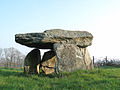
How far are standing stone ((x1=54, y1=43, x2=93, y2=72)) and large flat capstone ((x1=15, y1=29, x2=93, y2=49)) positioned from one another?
0.29 m

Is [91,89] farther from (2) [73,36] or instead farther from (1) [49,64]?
(1) [49,64]

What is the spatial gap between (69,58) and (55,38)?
1.31 meters

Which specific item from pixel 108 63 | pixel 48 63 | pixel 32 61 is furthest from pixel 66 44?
pixel 108 63

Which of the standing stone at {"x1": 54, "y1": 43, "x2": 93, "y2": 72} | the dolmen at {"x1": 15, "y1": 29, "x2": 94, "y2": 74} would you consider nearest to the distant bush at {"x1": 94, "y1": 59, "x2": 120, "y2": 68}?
the dolmen at {"x1": 15, "y1": 29, "x2": 94, "y2": 74}

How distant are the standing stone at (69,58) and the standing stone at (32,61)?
2591mm

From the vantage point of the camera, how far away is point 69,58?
349 inches

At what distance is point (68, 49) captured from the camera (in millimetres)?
9047

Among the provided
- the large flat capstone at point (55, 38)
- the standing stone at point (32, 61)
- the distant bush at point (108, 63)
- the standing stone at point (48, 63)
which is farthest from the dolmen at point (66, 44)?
the distant bush at point (108, 63)

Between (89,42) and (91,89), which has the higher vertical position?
(89,42)

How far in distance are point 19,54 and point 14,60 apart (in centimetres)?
202

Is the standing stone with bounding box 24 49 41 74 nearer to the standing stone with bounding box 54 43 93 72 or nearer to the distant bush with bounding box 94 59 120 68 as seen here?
the standing stone with bounding box 54 43 93 72

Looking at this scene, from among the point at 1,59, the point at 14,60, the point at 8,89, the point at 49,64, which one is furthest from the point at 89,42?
the point at 1,59

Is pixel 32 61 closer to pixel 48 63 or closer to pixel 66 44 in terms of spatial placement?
pixel 48 63

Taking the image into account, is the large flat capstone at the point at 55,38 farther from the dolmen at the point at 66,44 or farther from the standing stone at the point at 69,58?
the standing stone at the point at 69,58
